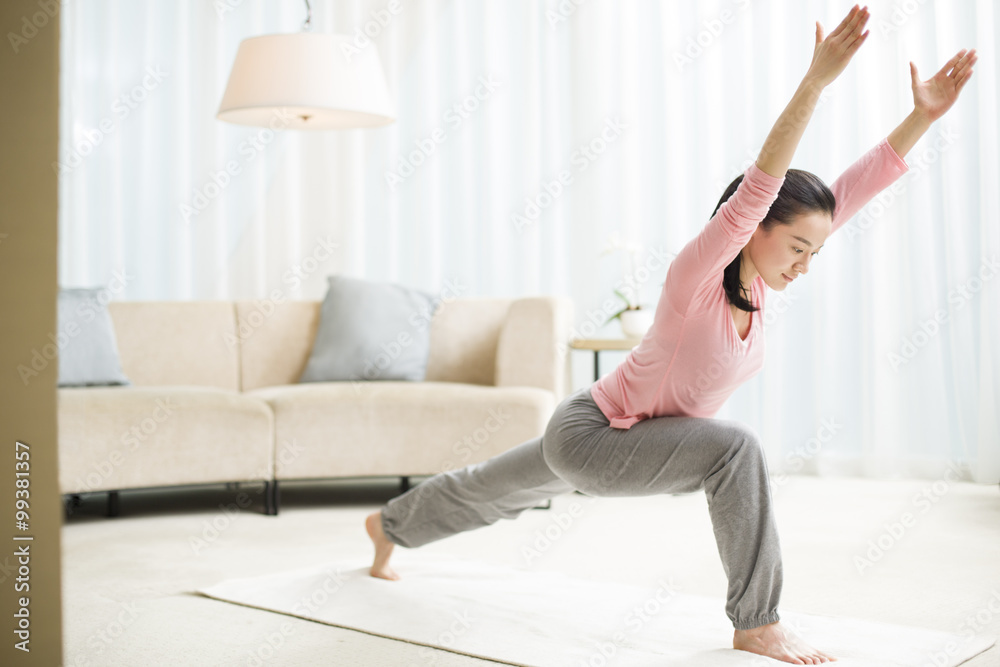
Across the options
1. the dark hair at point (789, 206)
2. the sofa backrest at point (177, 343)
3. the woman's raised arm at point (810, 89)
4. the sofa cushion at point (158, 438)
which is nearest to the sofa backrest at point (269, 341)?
the sofa backrest at point (177, 343)

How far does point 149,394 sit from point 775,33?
2756 mm

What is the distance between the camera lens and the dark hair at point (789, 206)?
1.63 metres

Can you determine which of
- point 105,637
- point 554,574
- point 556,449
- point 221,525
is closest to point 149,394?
point 221,525

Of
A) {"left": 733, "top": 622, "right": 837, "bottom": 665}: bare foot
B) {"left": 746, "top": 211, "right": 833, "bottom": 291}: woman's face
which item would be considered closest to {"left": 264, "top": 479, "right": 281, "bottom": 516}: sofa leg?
{"left": 733, "top": 622, "right": 837, "bottom": 665}: bare foot

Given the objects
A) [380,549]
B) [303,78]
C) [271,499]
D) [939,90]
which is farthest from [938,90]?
[271,499]

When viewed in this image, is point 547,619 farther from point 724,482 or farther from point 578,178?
point 578,178

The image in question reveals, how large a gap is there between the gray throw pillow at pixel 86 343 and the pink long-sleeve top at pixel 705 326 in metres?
2.15

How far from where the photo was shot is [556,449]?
1.85m

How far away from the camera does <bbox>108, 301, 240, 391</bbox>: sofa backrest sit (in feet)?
11.8

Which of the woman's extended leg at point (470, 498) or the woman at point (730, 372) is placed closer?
the woman at point (730, 372)

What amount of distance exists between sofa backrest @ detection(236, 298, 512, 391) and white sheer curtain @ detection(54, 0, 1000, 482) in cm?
67

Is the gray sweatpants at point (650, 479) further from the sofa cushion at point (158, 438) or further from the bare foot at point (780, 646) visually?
the sofa cushion at point (158, 438)

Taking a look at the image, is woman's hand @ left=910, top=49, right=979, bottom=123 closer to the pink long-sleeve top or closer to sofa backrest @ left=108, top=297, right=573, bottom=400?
the pink long-sleeve top

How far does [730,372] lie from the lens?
1.71m
